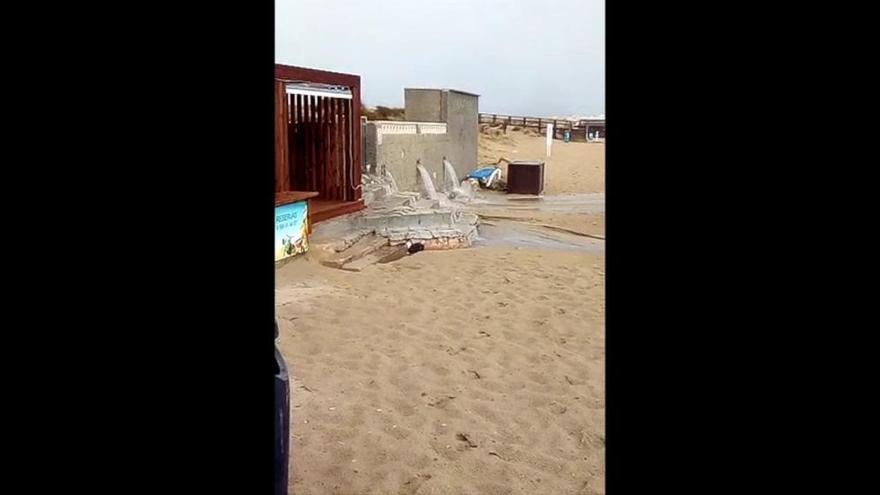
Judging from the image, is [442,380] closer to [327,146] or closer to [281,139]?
[281,139]

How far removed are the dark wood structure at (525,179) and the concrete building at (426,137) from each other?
119cm

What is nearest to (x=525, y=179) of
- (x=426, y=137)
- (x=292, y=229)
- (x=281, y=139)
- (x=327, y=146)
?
(x=426, y=137)

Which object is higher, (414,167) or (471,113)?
(471,113)

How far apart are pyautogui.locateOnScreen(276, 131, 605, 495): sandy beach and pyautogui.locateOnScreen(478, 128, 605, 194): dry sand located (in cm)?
1307

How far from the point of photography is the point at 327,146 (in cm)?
948

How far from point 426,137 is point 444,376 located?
1043 centimetres

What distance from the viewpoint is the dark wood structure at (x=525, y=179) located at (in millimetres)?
18859

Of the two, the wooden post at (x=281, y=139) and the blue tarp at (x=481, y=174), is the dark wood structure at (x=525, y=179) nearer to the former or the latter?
the blue tarp at (x=481, y=174)

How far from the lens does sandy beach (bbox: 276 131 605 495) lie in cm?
342
